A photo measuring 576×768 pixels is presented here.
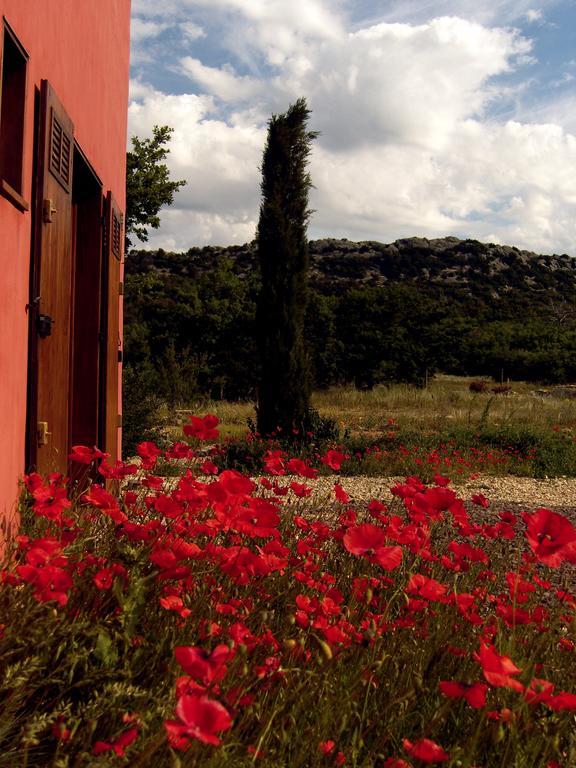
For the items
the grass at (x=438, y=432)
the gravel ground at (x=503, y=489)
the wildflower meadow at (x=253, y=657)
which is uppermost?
the wildflower meadow at (x=253, y=657)

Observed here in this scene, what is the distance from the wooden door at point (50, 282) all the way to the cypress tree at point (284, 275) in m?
6.19

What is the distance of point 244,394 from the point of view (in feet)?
58.7

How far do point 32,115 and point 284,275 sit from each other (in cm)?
756

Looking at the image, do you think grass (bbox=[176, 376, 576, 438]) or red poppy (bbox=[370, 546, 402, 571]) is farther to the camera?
grass (bbox=[176, 376, 576, 438])

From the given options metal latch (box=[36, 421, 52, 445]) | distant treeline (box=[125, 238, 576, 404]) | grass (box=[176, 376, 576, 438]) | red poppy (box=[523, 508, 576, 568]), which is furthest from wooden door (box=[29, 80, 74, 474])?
grass (box=[176, 376, 576, 438])

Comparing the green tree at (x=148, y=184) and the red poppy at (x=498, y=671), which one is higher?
the green tree at (x=148, y=184)

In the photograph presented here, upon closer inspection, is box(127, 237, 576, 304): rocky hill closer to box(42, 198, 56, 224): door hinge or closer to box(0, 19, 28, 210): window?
box(42, 198, 56, 224): door hinge

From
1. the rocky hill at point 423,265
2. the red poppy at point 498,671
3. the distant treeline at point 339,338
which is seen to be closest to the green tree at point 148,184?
the distant treeline at point 339,338

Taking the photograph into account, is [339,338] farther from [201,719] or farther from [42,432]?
[201,719]

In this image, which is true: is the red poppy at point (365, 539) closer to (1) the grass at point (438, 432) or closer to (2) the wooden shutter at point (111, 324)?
(2) the wooden shutter at point (111, 324)

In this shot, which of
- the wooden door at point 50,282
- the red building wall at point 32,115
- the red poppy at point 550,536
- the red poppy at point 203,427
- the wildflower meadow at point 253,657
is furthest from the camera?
the wooden door at point 50,282

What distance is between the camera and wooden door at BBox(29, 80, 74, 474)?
2928 mm

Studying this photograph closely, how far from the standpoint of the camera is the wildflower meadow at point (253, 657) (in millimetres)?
1166

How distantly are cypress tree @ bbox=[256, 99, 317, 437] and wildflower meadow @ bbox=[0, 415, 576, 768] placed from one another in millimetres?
7744
